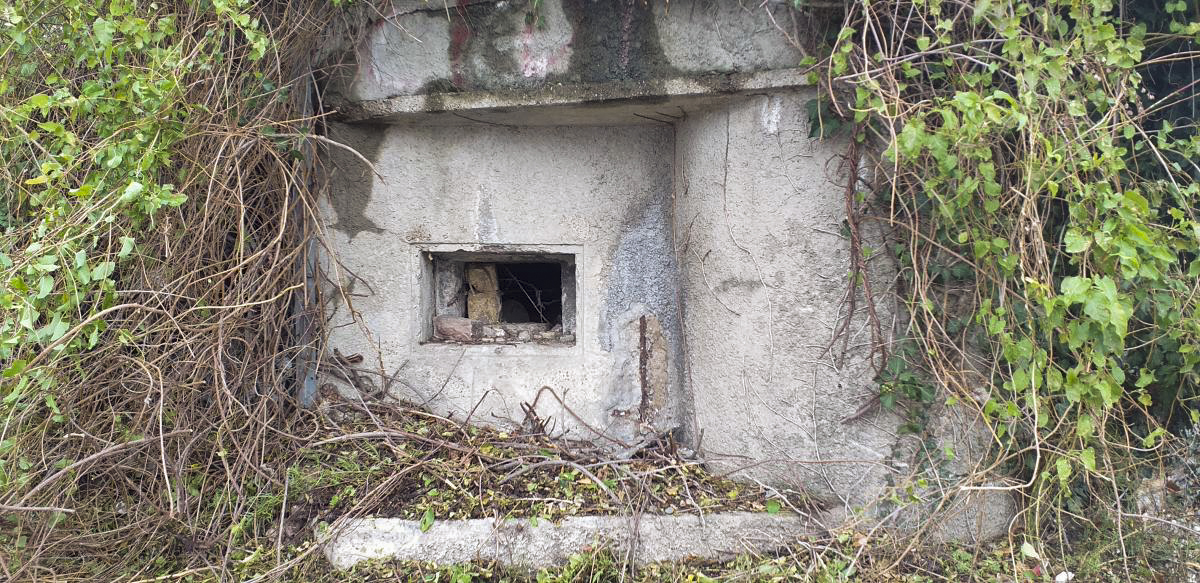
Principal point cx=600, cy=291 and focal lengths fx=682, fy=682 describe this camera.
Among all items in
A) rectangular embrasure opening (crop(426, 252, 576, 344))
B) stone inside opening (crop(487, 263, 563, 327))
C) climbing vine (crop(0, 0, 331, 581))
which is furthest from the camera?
stone inside opening (crop(487, 263, 563, 327))

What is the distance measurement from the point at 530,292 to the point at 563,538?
142 centimetres

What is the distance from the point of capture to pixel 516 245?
2.92m

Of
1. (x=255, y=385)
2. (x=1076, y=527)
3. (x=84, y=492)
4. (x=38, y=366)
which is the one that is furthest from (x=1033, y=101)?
(x=84, y=492)

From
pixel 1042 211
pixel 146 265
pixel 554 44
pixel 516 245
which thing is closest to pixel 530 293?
pixel 516 245

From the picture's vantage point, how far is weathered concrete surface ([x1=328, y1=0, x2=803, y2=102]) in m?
2.39

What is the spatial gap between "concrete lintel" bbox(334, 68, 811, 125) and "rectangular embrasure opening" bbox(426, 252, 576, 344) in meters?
0.59

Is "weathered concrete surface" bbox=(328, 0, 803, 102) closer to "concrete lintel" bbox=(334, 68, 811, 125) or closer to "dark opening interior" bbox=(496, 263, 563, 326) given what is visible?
"concrete lintel" bbox=(334, 68, 811, 125)

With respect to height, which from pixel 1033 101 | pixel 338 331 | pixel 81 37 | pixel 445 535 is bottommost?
pixel 445 535

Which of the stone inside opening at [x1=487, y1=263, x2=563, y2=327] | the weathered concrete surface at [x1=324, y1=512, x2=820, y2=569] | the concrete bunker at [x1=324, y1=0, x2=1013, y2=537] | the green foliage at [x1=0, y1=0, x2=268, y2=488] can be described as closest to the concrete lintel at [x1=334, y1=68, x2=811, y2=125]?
the concrete bunker at [x1=324, y1=0, x2=1013, y2=537]

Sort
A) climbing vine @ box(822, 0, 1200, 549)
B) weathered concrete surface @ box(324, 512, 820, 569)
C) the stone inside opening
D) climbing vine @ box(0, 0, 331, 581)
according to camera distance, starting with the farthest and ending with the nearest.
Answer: the stone inside opening, weathered concrete surface @ box(324, 512, 820, 569), climbing vine @ box(0, 0, 331, 581), climbing vine @ box(822, 0, 1200, 549)

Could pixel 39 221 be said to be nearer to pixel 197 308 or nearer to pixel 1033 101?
pixel 197 308

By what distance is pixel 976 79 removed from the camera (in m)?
2.04

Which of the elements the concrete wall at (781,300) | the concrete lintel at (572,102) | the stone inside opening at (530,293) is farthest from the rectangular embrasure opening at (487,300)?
the concrete wall at (781,300)

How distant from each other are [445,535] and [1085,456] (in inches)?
79.2
